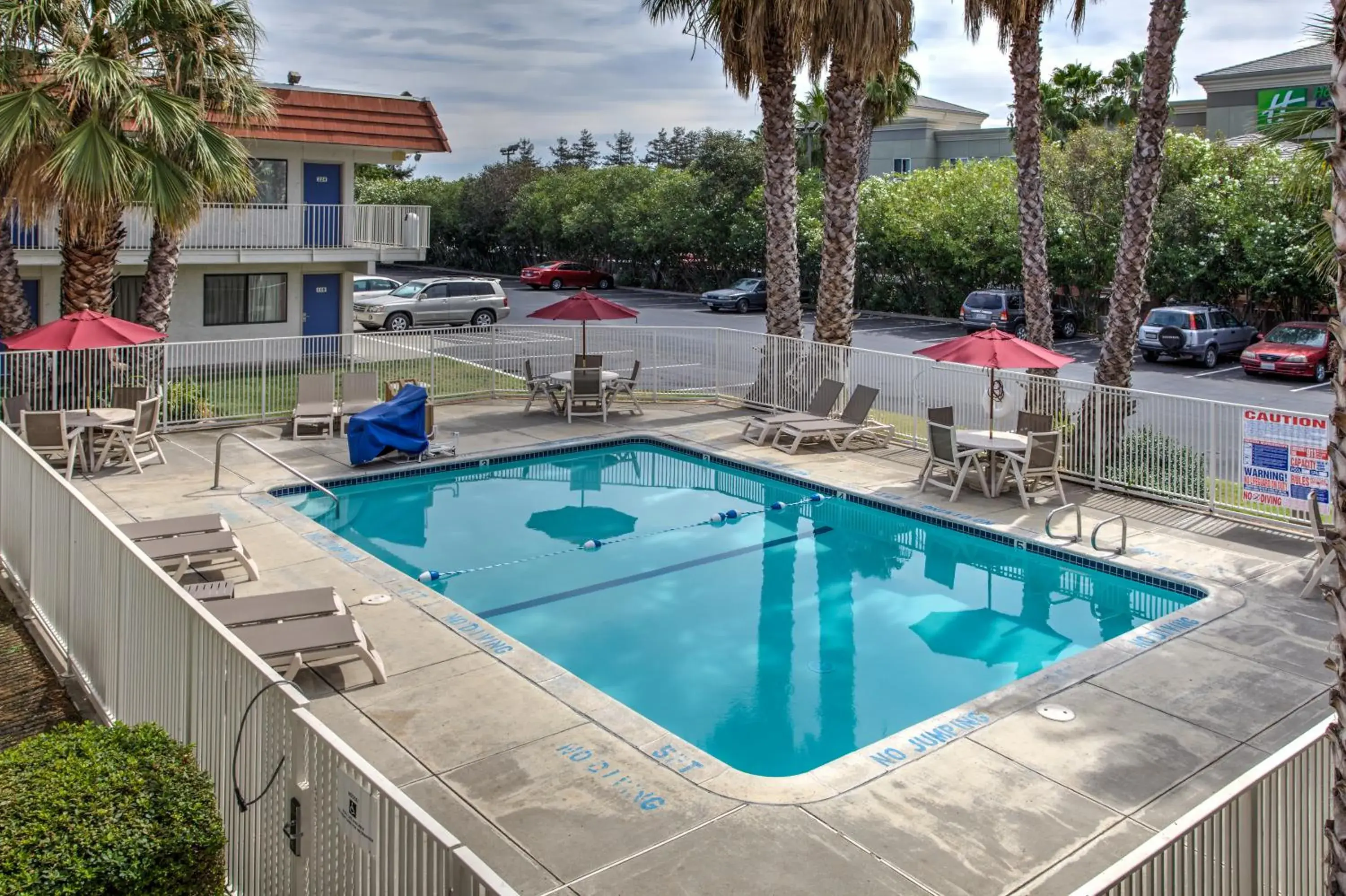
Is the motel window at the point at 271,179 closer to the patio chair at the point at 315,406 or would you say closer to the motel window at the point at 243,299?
the motel window at the point at 243,299

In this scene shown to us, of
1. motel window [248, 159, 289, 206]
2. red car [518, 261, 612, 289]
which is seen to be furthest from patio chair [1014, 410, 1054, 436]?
red car [518, 261, 612, 289]

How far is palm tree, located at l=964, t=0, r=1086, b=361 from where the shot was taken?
1930 cm

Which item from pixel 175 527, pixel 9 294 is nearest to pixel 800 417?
pixel 175 527

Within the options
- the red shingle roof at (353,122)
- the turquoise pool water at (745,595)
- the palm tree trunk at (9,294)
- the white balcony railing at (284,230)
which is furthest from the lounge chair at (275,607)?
the red shingle roof at (353,122)

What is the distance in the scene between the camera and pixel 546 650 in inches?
440

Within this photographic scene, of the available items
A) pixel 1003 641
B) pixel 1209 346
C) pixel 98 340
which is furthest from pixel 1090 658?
pixel 1209 346

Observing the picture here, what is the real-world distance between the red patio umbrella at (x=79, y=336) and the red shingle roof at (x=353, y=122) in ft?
35.2

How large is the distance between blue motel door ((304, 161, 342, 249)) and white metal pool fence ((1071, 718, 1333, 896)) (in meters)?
25.3

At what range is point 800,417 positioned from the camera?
64.2 ft

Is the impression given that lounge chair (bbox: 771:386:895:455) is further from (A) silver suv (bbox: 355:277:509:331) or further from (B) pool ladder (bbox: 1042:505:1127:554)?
(A) silver suv (bbox: 355:277:509:331)

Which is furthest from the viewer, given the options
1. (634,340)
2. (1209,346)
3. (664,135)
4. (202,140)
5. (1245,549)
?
(664,135)

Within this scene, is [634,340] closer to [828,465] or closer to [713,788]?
[828,465]

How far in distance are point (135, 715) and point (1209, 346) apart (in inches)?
1231

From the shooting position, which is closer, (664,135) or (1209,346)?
(1209,346)
